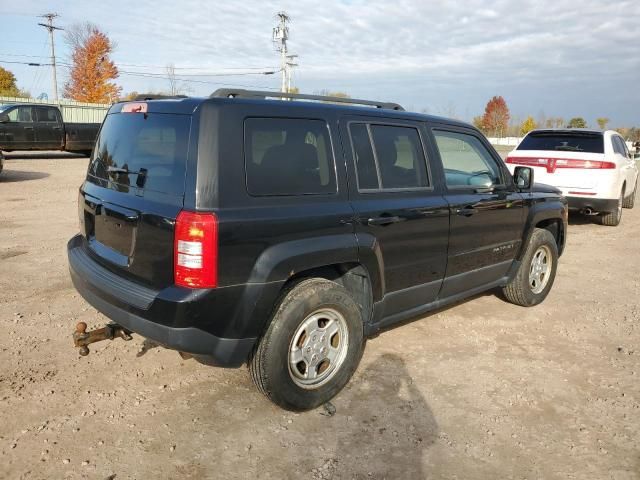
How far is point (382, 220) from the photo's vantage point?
11.3 ft

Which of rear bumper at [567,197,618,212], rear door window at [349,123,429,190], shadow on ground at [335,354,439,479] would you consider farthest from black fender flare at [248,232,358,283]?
rear bumper at [567,197,618,212]

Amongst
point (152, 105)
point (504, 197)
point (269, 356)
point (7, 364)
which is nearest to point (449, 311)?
point (504, 197)

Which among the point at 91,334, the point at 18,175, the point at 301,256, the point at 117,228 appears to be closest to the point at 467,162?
the point at 301,256

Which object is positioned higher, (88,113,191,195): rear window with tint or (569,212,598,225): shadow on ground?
(88,113,191,195): rear window with tint

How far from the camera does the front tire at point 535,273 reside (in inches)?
200

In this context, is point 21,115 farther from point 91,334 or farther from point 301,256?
point 301,256

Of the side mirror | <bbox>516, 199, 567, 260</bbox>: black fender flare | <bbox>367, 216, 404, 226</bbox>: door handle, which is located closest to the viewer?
<bbox>367, 216, 404, 226</bbox>: door handle

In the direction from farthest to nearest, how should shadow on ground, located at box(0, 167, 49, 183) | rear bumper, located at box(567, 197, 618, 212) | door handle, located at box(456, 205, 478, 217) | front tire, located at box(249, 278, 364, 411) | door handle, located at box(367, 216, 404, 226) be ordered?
shadow on ground, located at box(0, 167, 49, 183), rear bumper, located at box(567, 197, 618, 212), door handle, located at box(456, 205, 478, 217), door handle, located at box(367, 216, 404, 226), front tire, located at box(249, 278, 364, 411)

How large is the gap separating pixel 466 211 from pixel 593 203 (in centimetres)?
576

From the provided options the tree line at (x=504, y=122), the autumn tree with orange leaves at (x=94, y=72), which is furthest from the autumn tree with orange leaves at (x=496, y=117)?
the autumn tree with orange leaves at (x=94, y=72)

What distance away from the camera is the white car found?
28.5 feet

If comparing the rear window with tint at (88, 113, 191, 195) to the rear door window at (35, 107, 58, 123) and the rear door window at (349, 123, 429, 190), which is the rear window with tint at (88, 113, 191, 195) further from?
the rear door window at (35, 107, 58, 123)

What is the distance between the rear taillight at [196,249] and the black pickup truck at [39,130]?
17.1 m

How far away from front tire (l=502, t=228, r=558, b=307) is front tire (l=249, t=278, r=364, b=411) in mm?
2310
